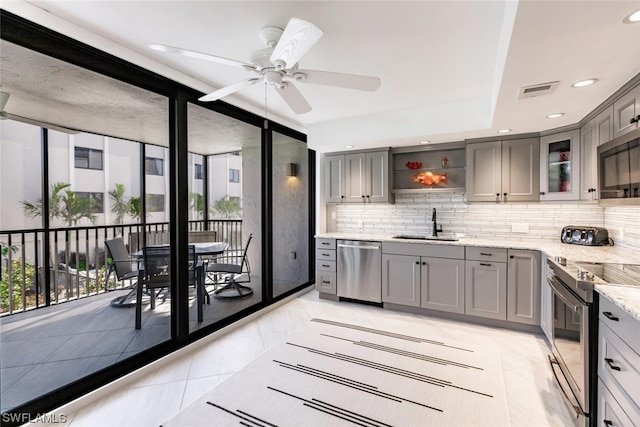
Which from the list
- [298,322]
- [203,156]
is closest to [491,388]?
[298,322]

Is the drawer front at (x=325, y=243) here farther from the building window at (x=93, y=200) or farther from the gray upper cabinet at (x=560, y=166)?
the building window at (x=93, y=200)

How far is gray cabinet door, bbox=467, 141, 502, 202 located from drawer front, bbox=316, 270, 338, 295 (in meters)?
2.10

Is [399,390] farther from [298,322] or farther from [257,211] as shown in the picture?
[257,211]

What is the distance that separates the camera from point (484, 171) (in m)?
3.63

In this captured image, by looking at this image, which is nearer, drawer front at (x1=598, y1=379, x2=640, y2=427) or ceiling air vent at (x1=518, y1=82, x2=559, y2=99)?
drawer front at (x1=598, y1=379, x2=640, y2=427)

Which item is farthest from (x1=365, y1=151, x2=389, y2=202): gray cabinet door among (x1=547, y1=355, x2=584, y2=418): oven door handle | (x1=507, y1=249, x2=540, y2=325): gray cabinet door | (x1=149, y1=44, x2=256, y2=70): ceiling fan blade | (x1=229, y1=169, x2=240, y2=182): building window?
(x1=149, y1=44, x2=256, y2=70): ceiling fan blade

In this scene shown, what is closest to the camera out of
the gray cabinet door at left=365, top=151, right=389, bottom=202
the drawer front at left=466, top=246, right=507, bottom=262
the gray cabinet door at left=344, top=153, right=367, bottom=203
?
the drawer front at left=466, top=246, right=507, bottom=262

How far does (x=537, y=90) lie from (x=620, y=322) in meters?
1.65

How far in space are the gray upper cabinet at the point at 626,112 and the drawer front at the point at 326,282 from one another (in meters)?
3.24

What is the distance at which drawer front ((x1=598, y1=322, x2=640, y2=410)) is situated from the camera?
1208 mm

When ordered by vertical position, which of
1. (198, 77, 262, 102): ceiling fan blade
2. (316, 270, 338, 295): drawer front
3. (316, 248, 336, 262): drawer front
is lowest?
(316, 270, 338, 295): drawer front

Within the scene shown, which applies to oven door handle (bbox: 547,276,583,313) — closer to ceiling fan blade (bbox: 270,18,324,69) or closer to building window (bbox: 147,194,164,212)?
ceiling fan blade (bbox: 270,18,324,69)

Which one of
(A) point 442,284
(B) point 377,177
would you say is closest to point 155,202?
(B) point 377,177

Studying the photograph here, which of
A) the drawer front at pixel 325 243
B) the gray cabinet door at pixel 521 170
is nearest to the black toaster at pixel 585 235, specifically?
the gray cabinet door at pixel 521 170
